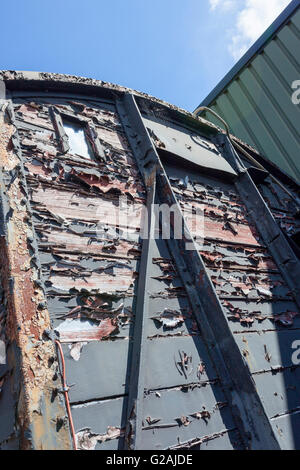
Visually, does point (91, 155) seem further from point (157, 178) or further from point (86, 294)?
point (86, 294)

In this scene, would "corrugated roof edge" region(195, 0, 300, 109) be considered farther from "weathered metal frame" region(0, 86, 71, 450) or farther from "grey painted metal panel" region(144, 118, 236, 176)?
"weathered metal frame" region(0, 86, 71, 450)

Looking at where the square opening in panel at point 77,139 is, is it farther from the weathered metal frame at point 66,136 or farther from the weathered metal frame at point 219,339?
the weathered metal frame at point 219,339

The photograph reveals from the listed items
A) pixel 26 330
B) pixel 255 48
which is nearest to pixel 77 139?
pixel 26 330

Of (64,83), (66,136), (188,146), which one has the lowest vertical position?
(66,136)

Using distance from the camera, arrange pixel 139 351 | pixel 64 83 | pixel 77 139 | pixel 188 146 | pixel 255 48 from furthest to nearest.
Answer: pixel 255 48, pixel 188 146, pixel 64 83, pixel 77 139, pixel 139 351

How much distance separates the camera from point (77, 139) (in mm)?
3154

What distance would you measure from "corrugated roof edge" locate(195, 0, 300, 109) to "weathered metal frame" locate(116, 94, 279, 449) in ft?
12.8

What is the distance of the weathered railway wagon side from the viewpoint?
1.59 meters

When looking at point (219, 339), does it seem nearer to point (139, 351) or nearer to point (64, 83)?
point (139, 351)

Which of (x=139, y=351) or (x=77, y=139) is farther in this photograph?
(x=77, y=139)

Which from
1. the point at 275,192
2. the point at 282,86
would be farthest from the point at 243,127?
the point at 275,192

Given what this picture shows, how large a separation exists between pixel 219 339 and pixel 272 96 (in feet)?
15.7

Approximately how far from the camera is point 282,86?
5273 mm

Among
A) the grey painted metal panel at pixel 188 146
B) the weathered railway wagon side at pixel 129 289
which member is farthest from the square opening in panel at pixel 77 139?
the grey painted metal panel at pixel 188 146
